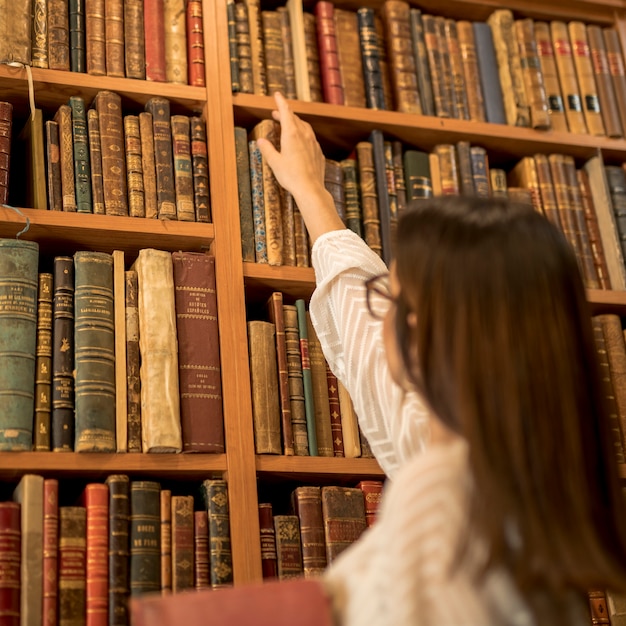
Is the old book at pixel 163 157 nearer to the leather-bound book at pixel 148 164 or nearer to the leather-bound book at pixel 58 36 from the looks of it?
the leather-bound book at pixel 148 164

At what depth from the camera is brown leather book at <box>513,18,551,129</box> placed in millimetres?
2195

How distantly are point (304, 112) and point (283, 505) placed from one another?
76 centimetres

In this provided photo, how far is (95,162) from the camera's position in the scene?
181 centimetres

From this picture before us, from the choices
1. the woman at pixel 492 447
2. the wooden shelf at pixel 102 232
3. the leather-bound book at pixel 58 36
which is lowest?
the woman at pixel 492 447

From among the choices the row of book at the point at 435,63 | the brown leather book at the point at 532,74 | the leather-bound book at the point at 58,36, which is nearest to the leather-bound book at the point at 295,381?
the row of book at the point at 435,63

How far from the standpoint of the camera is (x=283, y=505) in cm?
188

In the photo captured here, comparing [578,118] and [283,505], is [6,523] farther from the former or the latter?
[578,118]

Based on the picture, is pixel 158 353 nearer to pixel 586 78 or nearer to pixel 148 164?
pixel 148 164

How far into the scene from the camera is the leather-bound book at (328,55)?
2088 millimetres

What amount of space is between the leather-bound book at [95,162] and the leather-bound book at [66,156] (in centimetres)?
3

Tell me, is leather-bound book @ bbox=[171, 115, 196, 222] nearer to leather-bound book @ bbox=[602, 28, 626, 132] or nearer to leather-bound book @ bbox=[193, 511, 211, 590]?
leather-bound book @ bbox=[193, 511, 211, 590]

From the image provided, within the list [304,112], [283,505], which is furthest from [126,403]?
[304,112]

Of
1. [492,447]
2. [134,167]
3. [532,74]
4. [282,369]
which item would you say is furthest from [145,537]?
[532,74]

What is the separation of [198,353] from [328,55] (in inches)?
28.4
